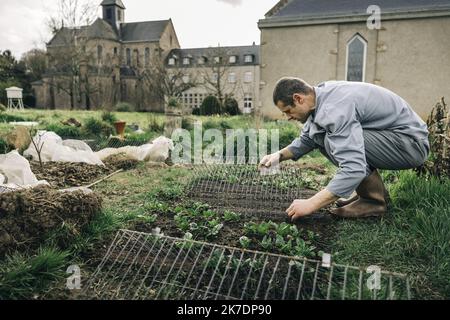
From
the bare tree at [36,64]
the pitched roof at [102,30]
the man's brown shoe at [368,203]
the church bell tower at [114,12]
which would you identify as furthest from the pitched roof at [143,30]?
the man's brown shoe at [368,203]

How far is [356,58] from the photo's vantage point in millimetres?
15344

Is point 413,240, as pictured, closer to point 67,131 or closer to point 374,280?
point 374,280

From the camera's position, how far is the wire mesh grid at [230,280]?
1.77 metres

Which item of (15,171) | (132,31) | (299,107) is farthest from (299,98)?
(132,31)

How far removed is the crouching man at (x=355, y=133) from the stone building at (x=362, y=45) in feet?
43.5

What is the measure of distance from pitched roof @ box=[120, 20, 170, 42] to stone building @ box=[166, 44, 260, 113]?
340 centimetres

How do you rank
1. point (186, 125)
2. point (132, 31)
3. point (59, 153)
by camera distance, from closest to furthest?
point (59, 153) < point (186, 125) < point (132, 31)

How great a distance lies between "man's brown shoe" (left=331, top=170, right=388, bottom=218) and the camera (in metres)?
2.88

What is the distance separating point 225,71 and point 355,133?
113 feet

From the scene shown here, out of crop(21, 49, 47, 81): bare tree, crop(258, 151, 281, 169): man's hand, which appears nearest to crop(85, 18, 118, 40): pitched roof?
crop(21, 49, 47, 81): bare tree

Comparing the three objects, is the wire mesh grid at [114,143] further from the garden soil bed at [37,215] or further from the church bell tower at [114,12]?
the church bell tower at [114,12]

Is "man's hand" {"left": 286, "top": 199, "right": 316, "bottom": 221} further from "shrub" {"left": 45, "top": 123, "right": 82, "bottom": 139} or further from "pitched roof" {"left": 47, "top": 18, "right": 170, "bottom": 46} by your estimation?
"pitched roof" {"left": 47, "top": 18, "right": 170, "bottom": 46}

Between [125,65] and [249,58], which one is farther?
[125,65]
